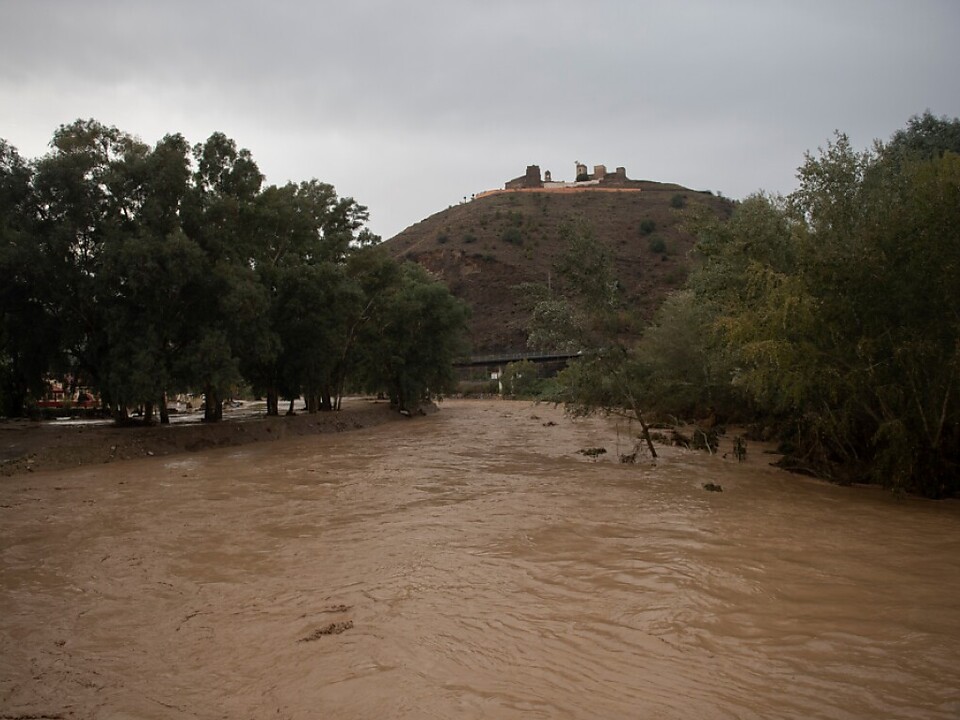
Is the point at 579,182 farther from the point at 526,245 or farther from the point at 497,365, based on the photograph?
the point at 497,365

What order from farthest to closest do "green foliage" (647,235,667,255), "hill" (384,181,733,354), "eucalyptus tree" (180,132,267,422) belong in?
"green foliage" (647,235,667,255) < "hill" (384,181,733,354) < "eucalyptus tree" (180,132,267,422)

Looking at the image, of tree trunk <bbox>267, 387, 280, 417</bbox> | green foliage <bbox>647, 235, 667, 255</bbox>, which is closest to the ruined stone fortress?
green foliage <bbox>647, 235, 667, 255</bbox>

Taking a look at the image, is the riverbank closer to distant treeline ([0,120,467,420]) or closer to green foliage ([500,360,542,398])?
distant treeline ([0,120,467,420])

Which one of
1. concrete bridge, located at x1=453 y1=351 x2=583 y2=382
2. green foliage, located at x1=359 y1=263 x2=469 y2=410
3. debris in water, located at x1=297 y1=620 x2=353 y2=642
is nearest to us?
debris in water, located at x1=297 y1=620 x2=353 y2=642

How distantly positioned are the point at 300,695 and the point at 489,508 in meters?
9.00

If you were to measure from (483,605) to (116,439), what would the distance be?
2208cm

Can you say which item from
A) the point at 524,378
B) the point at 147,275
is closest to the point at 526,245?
the point at 524,378

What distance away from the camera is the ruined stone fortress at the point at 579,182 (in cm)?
14438

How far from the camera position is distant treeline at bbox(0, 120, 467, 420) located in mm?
24891

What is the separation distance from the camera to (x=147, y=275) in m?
24.3

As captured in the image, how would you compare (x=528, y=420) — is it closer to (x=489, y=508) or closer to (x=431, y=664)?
(x=489, y=508)

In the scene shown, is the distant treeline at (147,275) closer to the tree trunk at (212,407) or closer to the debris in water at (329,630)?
the tree trunk at (212,407)

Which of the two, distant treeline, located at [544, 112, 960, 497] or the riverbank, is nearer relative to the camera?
distant treeline, located at [544, 112, 960, 497]

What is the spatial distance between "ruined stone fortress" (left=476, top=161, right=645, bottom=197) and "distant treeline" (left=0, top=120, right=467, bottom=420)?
376ft
